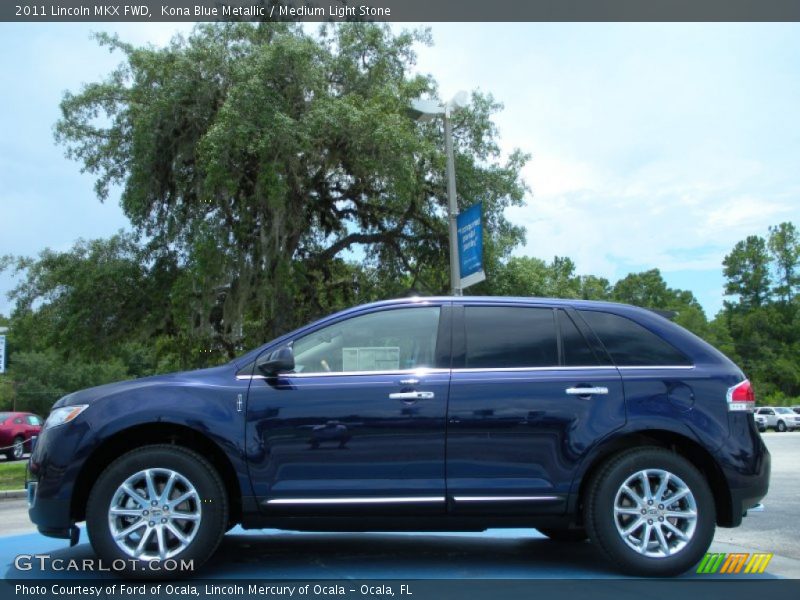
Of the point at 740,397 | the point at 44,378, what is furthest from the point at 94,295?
the point at 44,378

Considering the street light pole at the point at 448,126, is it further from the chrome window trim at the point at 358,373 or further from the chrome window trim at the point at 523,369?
the chrome window trim at the point at 358,373

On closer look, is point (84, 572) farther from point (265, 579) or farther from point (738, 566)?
point (738, 566)

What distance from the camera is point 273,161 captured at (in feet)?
53.3

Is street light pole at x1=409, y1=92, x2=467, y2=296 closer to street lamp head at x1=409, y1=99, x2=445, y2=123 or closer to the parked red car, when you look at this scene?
street lamp head at x1=409, y1=99, x2=445, y2=123

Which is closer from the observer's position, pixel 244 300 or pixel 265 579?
pixel 265 579

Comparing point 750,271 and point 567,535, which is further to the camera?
point 750,271

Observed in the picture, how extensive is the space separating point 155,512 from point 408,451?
1.55m

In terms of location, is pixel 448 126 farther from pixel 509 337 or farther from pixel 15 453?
pixel 15 453

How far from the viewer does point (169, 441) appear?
5117 millimetres

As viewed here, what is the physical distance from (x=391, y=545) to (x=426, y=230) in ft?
47.1

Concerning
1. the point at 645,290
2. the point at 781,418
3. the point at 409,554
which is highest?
the point at 645,290

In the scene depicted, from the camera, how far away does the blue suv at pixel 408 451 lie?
4.80 meters

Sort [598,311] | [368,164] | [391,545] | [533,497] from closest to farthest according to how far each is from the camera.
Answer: [533,497]
[598,311]
[391,545]
[368,164]

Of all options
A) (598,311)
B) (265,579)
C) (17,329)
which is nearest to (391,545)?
(265,579)
